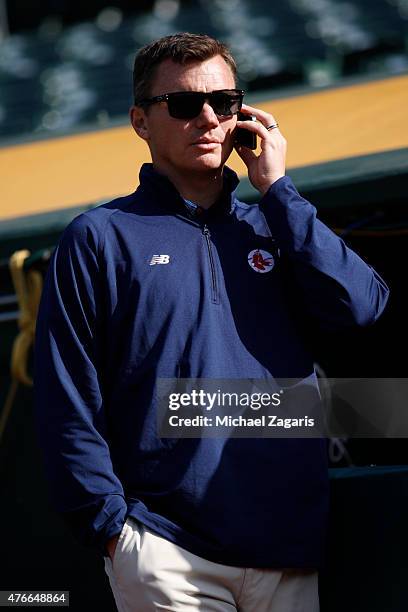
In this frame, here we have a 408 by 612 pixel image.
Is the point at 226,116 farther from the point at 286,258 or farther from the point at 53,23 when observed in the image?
the point at 53,23

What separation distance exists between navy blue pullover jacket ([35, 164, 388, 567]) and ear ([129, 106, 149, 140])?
168mm

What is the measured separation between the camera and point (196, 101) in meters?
2.14

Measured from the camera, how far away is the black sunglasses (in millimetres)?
2145

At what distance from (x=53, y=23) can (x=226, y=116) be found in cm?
904

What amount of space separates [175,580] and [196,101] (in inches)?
37.2

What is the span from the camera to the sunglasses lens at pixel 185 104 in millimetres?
2143

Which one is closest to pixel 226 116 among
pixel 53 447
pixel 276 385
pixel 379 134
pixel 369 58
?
pixel 276 385

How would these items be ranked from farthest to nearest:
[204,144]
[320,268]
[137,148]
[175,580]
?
1. [137,148]
2. [204,144]
3. [320,268]
4. [175,580]

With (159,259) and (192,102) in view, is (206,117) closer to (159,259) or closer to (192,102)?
(192,102)

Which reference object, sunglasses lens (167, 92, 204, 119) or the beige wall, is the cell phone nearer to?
sunglasses lens (167, 92, 204, 119)

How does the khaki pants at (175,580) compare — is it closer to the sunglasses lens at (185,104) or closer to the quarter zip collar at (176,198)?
the quarter zip collar at (176,198)

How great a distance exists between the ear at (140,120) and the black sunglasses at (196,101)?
0.19 feet

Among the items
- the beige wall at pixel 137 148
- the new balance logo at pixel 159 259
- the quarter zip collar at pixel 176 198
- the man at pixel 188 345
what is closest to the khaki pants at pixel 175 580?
the man at pixel 188 345

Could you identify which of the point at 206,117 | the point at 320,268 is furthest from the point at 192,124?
the point at 320,268
